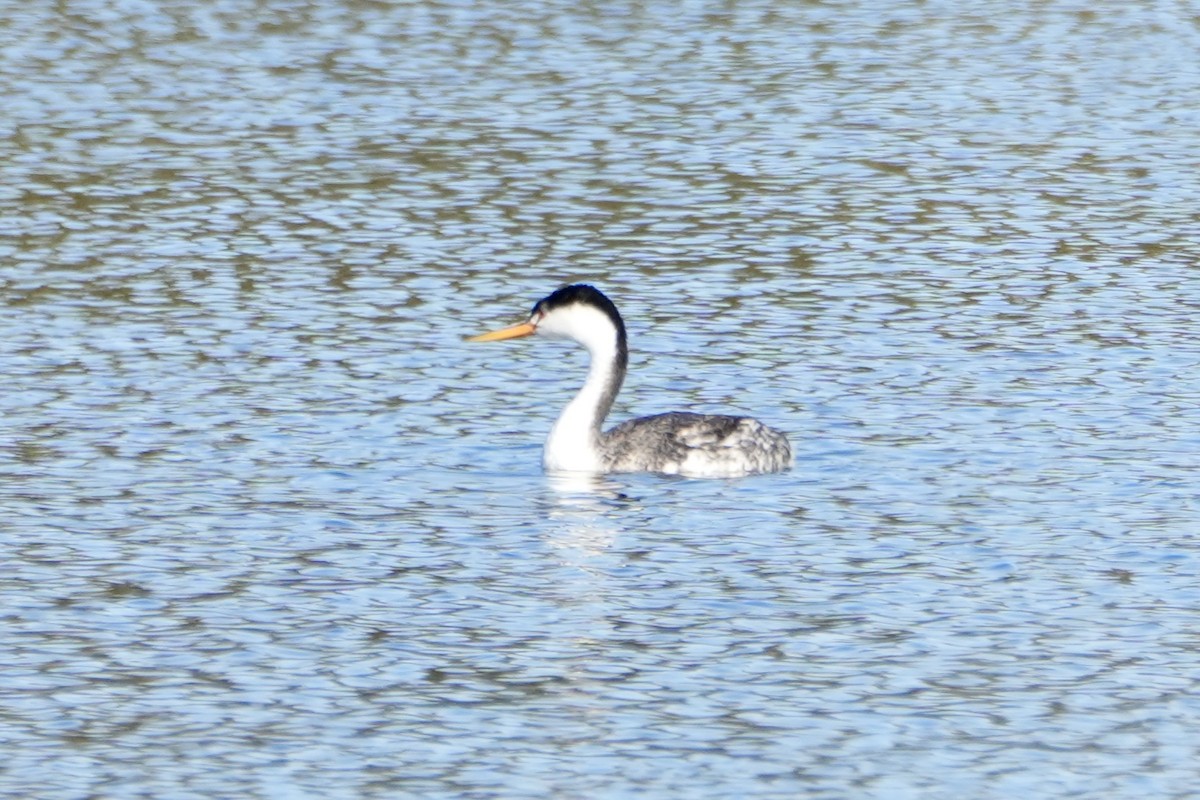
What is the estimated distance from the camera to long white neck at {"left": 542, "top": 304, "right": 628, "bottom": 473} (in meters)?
14.6

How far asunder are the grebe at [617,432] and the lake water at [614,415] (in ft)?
0.44

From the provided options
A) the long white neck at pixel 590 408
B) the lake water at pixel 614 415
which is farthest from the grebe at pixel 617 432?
the lake water at pixel 614 415

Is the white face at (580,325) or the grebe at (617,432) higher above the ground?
the white face at (580,325)

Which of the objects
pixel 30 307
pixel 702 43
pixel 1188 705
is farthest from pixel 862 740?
pixel 702 43

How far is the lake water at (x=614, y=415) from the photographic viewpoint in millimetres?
10062

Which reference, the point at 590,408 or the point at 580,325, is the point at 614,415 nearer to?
the point at 580,325

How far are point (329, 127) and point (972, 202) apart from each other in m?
6.62

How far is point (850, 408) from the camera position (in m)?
15.6

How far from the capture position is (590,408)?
14.8 m

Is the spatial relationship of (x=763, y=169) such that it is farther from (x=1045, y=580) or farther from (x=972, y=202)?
(x=1045, y=580)

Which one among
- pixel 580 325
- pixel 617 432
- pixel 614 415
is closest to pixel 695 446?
pixel 617 432

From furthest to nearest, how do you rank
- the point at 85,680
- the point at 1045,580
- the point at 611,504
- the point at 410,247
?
1. the point at 410,247
2. the point at 611,504
3. the point at 1045,580
4. the point at 85,680

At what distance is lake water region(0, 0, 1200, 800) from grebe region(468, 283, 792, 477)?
13 centimetres

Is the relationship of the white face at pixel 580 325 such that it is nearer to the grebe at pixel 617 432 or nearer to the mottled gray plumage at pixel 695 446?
the grebe at pixel 617 432
